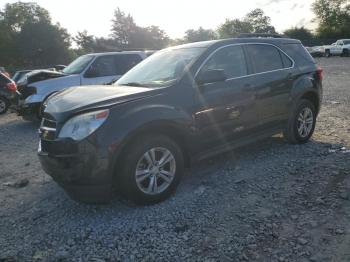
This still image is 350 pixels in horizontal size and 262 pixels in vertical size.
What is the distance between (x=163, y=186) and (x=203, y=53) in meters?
1.83

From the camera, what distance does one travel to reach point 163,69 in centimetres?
500

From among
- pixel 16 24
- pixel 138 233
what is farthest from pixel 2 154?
pixel 16 24

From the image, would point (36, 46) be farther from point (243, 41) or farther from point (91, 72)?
point (243, 41)

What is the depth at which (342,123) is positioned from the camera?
771 cm

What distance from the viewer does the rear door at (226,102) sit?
182 inches

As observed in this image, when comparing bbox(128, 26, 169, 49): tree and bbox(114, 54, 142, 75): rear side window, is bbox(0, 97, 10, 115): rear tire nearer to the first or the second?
bbox(114, 54, 142, 75): rear side window

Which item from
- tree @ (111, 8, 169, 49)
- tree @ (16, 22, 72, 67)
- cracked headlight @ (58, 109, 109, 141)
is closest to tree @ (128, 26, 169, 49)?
tree @ (111, 8, 169, 49)

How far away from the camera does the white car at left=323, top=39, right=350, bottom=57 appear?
3903 centimetres

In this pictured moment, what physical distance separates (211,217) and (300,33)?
7001 centimetres

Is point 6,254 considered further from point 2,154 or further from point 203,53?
point 2,154

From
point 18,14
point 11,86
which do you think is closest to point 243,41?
point 11,86

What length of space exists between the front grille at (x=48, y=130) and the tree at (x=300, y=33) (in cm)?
6737

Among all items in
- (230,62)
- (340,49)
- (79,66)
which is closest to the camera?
(230,62)

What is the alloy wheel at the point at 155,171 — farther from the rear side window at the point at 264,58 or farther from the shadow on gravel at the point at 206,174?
A: the rear side window at the point at 264,58
